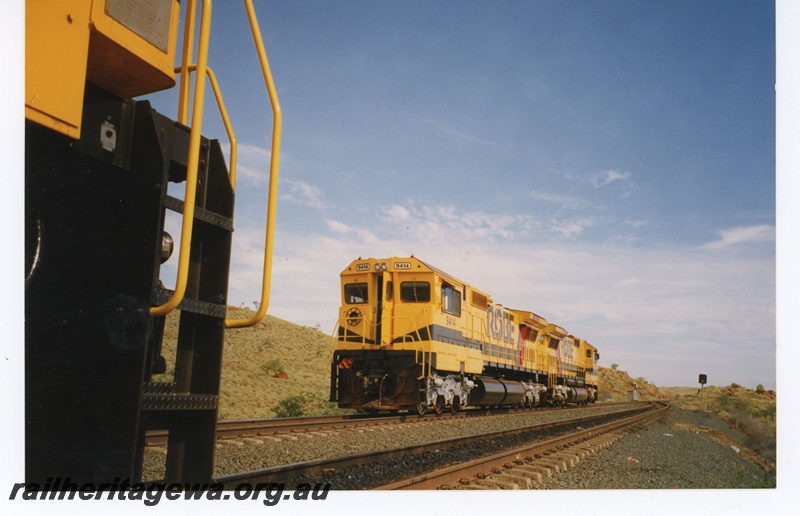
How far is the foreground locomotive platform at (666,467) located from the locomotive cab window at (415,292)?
14.2 ft

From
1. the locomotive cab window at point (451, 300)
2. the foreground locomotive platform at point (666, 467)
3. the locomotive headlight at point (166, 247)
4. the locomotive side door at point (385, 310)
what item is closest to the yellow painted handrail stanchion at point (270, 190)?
the locomotive headlight at point (166, 247)

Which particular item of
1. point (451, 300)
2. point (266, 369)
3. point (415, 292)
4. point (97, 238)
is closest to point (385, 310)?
point (415, 292)

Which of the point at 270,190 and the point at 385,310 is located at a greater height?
the point at 270,190

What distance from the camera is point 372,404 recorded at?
35.5 feet

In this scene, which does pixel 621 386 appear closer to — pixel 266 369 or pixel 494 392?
pixel 494 392

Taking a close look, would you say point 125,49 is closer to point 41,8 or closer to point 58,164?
point 41,8

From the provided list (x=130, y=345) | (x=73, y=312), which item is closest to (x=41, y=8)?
(x=73, y=312)

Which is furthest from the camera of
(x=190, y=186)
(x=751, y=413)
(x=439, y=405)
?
(x=751, y=413)

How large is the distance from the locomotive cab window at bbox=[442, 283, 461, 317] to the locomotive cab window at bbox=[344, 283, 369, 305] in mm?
1604

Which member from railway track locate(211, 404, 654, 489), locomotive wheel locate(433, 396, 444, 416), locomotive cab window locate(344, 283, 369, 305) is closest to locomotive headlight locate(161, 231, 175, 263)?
railway track locate(211, 404, 654, 489)

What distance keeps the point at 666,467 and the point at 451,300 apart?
19.9 feet

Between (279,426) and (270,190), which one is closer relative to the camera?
(270,190)

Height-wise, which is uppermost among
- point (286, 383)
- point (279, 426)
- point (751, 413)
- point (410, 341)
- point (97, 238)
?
point (97, 238)

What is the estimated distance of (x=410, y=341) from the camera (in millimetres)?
11133
